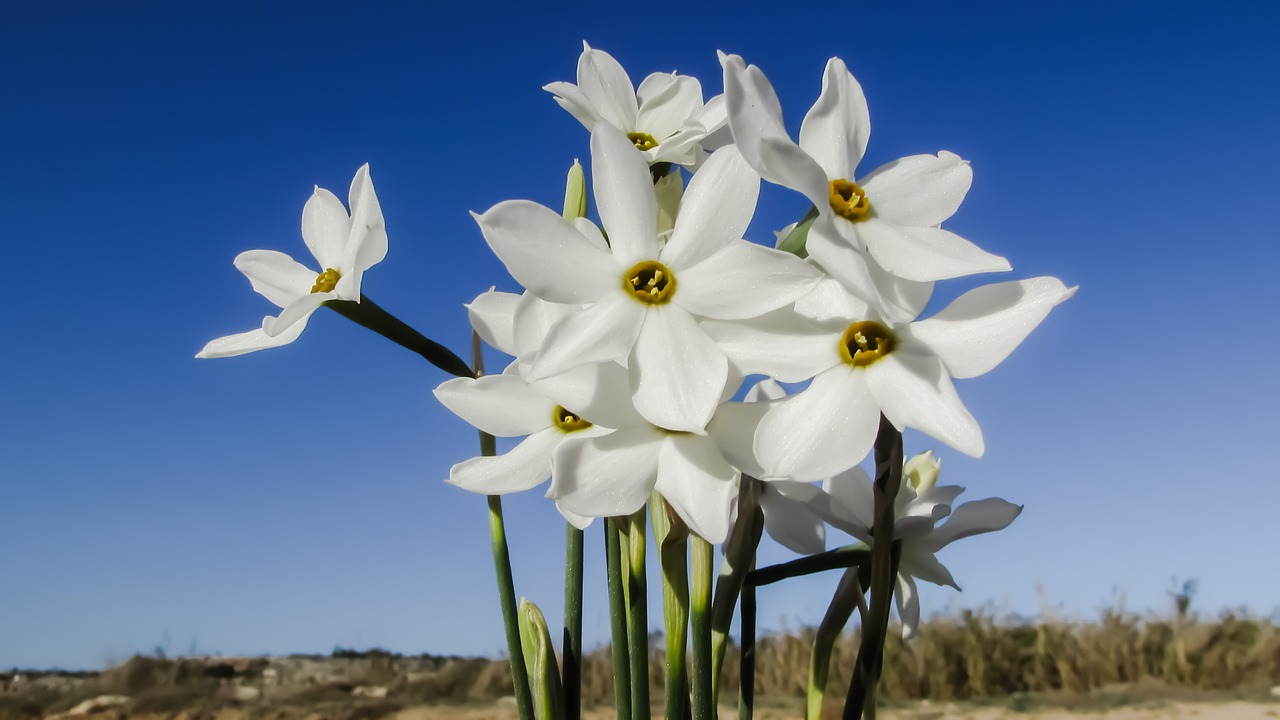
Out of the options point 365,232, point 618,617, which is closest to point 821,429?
point 618,617

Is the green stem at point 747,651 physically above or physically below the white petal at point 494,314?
below

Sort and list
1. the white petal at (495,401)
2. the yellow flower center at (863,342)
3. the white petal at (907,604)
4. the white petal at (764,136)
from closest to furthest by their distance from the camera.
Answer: the white petal at (764,136)
the yellow flower center at (863,342)
the white petal at (495,401)
the white petal at (907,604)

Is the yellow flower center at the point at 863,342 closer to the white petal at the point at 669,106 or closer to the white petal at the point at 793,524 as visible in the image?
the white petal at the point at 793,524

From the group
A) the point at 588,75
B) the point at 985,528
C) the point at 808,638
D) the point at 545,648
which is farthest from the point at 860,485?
the point at 808,638

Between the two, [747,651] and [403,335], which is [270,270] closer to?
[403,335]

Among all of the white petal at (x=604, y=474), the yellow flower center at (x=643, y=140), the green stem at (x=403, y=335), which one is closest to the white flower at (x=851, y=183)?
the white petal at (x=604, y=474)

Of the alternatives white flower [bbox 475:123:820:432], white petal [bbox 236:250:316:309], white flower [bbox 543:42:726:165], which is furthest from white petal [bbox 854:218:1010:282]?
white petal [bbox 236:250:316:309]
